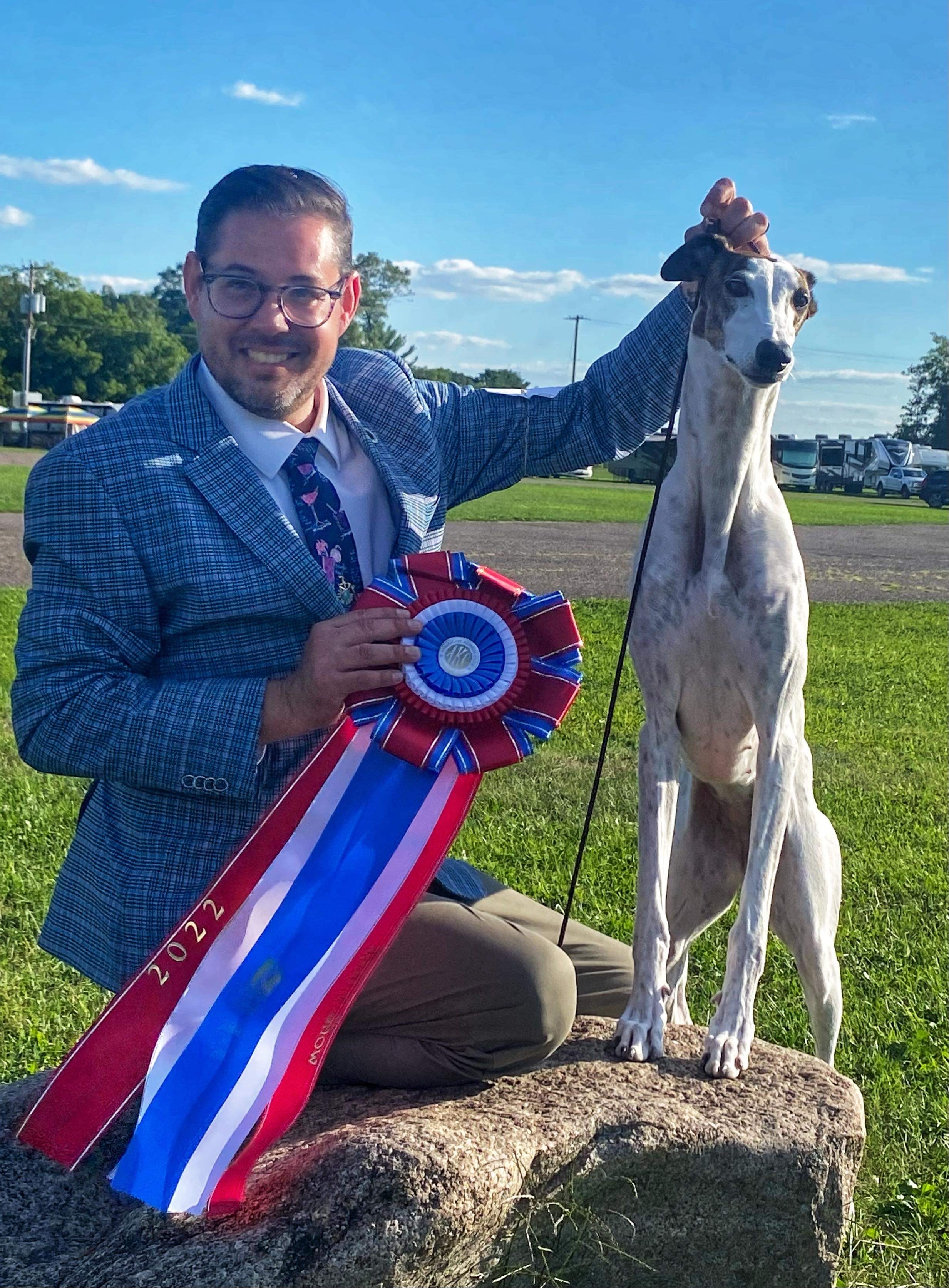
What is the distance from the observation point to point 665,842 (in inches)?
111

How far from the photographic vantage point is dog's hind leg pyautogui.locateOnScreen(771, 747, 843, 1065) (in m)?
2.92

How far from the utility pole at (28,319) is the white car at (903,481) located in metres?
35.9

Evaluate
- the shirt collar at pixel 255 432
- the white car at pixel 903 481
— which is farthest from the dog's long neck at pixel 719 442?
the white car at pixel 903 481

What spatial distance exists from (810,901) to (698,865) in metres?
0.31

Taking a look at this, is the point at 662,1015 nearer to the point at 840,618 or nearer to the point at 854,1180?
the point at 854,1180

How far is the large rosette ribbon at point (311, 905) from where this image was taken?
2.43 meters

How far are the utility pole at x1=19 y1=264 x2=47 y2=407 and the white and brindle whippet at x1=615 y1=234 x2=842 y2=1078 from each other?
5729 cm

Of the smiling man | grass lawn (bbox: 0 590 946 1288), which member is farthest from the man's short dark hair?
grass lawn (bbox: 0 590 946 1288)

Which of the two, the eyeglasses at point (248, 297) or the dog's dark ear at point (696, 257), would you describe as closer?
the dog's dark ear at point (696, 257)

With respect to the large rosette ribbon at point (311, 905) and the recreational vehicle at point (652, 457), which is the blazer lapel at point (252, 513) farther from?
the recreational vehicle at point (652, 457)

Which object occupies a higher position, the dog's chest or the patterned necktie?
the patterned necktie

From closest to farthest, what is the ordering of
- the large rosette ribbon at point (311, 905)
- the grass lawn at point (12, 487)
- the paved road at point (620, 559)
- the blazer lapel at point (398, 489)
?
the large rosette ribbon at point (311, 905), the blazer lapel at point (398, 489), the paved road at point (620, 559), the grass lawn at point (12, 487)

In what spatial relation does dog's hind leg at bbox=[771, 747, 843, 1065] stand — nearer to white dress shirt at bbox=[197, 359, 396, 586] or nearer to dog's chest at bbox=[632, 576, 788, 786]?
dog's chest at bbox=[632, 576, 788, 786]

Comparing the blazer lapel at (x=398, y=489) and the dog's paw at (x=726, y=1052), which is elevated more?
the blazer lapel at (x=398, y=489)
